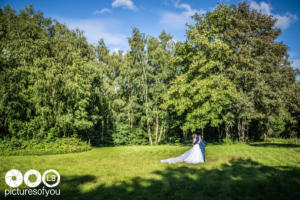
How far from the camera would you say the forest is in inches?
832

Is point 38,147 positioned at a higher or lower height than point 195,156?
lower

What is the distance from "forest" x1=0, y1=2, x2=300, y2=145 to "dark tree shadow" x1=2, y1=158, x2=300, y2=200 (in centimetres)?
1522

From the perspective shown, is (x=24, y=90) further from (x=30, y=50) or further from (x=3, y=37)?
(x=3, y=37)

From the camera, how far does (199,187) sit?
6672mm

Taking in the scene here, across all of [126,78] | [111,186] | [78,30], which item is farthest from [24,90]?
[111,186]

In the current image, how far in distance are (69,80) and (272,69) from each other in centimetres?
2764

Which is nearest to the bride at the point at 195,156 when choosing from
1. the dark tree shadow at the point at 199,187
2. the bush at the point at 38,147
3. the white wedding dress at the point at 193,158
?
the white wedding dress at the point at 193,158

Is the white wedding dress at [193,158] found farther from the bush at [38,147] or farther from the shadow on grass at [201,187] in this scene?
the bush at [38,147]

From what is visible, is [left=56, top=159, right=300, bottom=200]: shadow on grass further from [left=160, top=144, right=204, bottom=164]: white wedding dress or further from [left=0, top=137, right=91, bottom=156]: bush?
[left=0, top=137, right=91, bottom=156]: bush

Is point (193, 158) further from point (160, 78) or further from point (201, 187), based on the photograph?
point (160, 78)

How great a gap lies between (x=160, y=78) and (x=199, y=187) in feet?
93.2

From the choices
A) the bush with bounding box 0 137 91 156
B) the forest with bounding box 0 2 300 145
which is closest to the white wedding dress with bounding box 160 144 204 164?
the forest with bounding box 0 2 300 145

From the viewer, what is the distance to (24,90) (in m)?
20.7

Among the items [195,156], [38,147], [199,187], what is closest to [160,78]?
[38,147]
